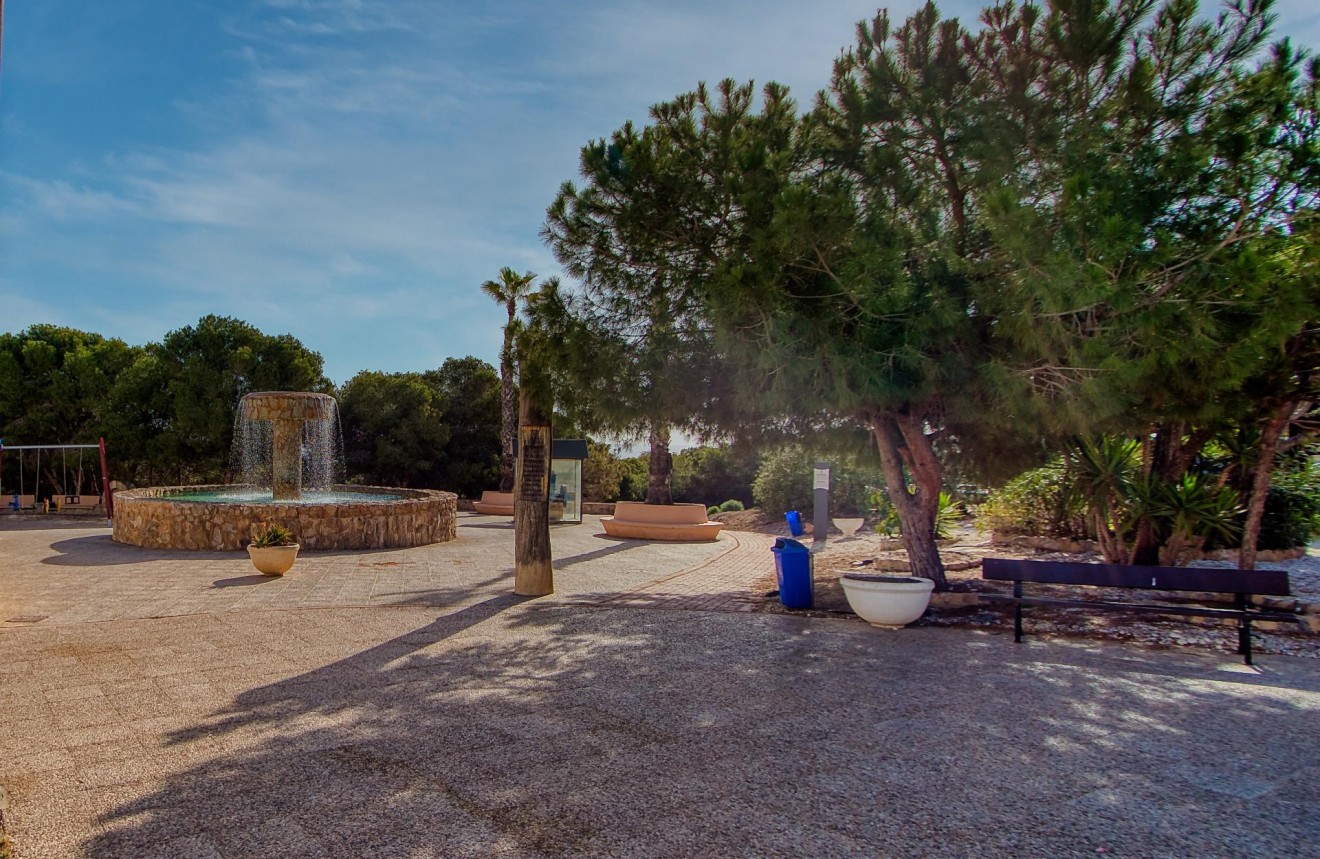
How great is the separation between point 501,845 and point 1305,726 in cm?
494

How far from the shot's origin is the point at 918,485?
33.1ft

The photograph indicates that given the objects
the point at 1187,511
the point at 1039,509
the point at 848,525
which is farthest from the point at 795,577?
the point at 848,525

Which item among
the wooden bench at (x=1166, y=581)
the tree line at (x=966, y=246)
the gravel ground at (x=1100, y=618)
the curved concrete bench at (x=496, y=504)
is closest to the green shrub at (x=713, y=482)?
the curved concrete bench at (x=496, y=504)

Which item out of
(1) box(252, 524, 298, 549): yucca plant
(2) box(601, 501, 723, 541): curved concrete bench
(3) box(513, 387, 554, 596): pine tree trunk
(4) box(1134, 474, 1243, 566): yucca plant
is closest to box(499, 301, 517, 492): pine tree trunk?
(2) box(601, 501, 723, 541): curved concrete bench

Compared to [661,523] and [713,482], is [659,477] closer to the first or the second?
[661,523]

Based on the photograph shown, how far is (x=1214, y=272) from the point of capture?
20.7 feet

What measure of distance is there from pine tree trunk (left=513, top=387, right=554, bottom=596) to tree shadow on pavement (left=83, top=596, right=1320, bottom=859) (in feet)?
9.34

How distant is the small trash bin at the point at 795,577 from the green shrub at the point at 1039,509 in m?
6.48

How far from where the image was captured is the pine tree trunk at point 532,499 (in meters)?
9.73

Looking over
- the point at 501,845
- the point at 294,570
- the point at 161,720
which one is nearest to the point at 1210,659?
the point at 501,845

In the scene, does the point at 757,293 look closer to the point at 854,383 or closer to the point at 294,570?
the point at 854,383

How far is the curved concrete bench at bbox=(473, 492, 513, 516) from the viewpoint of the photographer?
24578 millimetres

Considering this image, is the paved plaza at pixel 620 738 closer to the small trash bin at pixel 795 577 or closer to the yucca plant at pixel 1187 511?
the small trash bin at pixel 795 577

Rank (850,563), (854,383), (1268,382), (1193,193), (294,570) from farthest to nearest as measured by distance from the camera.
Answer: (850,563), (294,570), (1268,382), (854,383), (1193,193)
